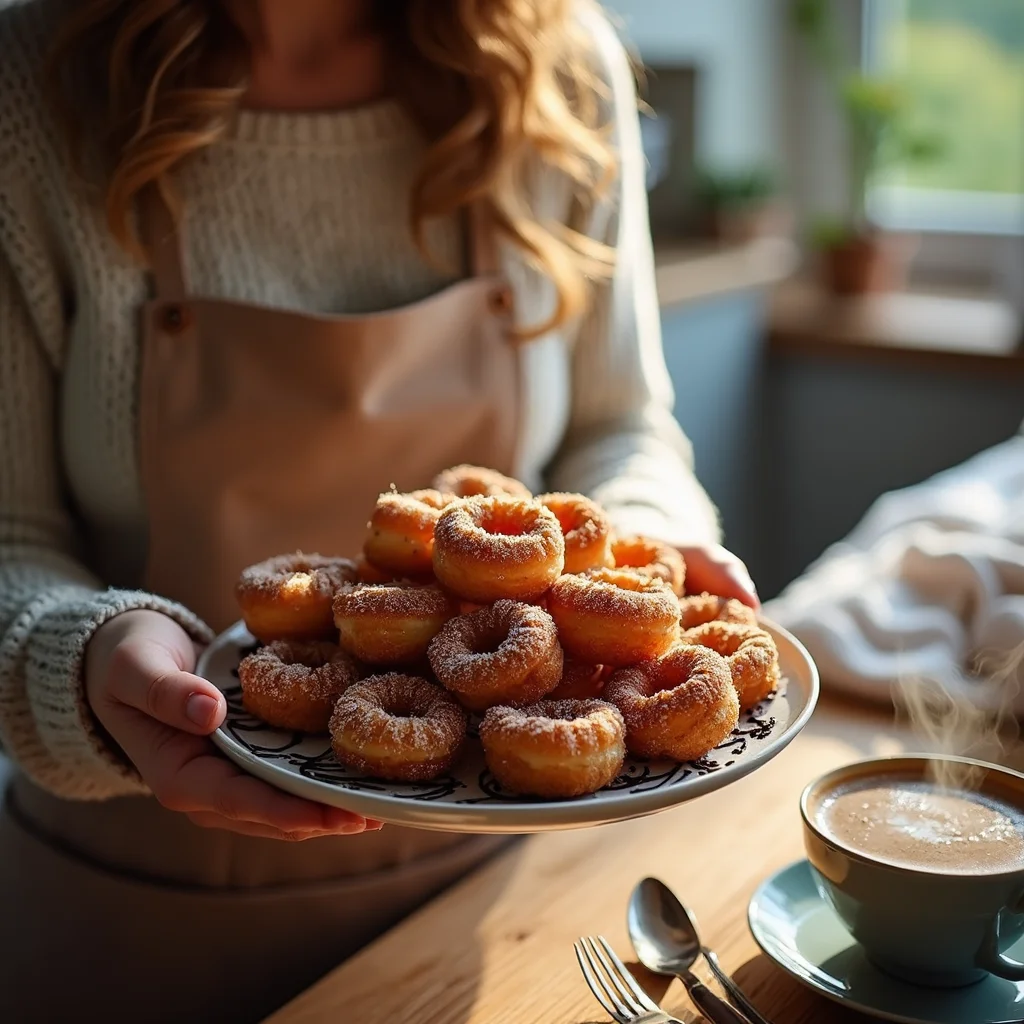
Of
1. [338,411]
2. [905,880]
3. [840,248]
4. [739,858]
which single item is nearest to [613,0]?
[840,248]

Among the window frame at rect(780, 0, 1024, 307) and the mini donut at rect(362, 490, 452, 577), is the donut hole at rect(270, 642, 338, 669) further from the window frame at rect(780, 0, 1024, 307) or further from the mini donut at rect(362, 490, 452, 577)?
the window frame at rect(780, 0, 1024, 307)

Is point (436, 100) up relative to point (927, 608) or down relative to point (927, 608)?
up

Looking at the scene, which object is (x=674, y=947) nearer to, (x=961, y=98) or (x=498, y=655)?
(x=498, y=655)

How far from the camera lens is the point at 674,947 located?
78 centimetres

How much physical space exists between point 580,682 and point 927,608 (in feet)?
1.78

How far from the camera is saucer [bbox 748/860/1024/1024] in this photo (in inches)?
27.5

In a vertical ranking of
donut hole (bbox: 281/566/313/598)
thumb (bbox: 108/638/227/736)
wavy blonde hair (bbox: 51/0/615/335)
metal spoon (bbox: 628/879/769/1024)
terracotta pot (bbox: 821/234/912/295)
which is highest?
wavy blonde hair (bbox: 51/0/615/335)

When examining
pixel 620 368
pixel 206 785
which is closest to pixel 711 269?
pixel 620 368

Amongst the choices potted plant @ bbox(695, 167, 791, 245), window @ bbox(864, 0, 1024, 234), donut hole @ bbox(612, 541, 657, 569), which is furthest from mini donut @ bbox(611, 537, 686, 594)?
window @ bbox(864, 0, 1024, 234)

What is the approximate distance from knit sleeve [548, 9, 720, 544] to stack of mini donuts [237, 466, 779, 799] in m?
0.35

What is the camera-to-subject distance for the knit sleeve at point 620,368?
1.21 metres

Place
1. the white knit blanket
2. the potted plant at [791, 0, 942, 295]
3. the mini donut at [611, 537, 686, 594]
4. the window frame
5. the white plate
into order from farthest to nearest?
the window frame < the potted plant at [791, 0, 942, 295] < the white knit blanket < the mini donut at [611, 537, 686, 594] < the white plate

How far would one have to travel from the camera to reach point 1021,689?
107 cm

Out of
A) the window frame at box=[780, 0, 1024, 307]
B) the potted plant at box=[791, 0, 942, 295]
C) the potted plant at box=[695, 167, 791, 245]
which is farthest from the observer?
the window frame at box=[780, 0, 1024, 307]
